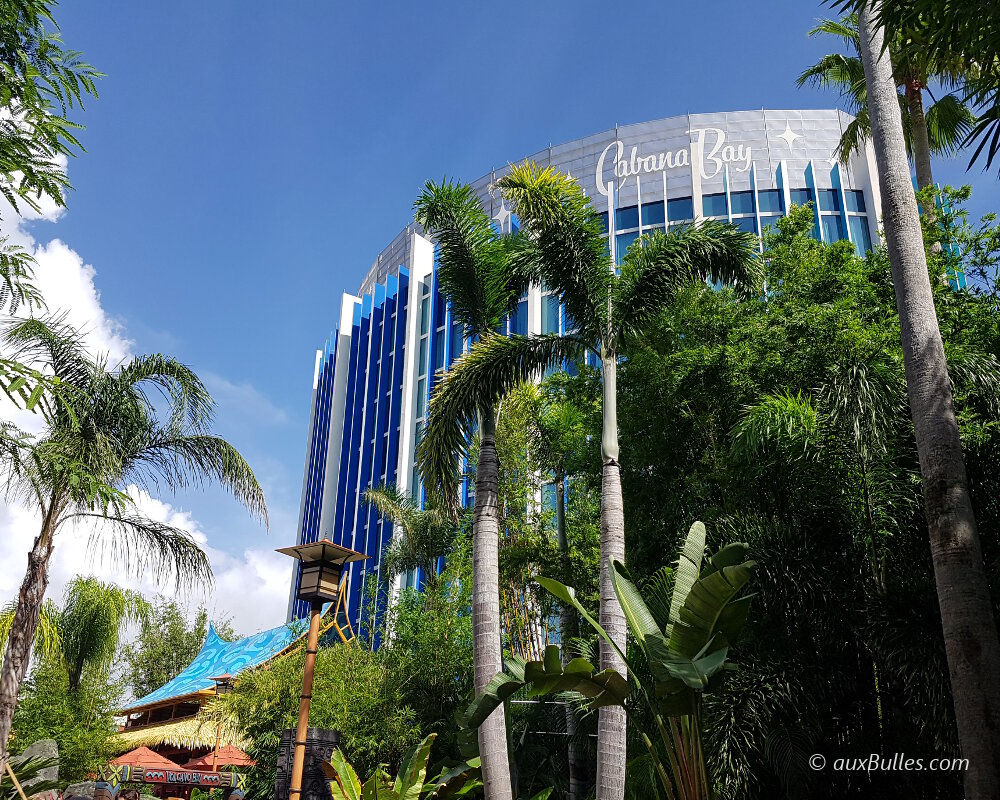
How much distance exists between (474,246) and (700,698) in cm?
790

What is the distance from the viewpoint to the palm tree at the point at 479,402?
1093 cm

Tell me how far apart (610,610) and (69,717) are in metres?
19.2

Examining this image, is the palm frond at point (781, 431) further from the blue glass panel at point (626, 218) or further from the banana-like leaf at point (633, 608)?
the blue glass panel at point (626, 218)

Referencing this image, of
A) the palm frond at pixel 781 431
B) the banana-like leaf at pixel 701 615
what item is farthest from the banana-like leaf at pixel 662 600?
the palm frond at pixel 781 431

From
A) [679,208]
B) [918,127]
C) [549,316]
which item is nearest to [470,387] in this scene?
[918,127]

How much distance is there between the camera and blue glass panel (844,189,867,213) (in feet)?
117

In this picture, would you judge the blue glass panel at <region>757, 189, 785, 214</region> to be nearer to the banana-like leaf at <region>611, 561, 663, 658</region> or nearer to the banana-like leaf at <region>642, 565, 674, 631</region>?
the banana-like leaf at <region>642, 565, 674, 631</region>

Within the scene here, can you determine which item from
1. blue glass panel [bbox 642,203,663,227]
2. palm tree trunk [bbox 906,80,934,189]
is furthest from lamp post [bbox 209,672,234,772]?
blue glass panel [bbox 642,203,663,227]

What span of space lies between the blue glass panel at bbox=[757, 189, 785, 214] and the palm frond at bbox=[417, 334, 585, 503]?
26741mm

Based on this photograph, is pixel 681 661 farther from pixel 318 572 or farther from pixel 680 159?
pixel 680 159

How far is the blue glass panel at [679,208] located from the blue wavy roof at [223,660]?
923 inches

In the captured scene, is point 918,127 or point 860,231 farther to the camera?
point 860,231

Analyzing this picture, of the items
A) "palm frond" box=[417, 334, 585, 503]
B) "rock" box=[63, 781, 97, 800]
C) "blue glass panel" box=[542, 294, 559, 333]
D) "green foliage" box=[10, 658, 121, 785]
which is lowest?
"rock" box=[63, 781, 97, 800]

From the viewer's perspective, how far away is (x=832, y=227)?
117 ft
